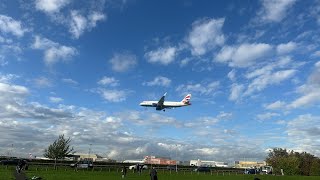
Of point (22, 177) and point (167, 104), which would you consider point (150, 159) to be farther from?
point (22, 177)

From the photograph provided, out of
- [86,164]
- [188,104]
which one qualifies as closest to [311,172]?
[188,104]

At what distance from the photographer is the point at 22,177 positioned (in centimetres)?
1189

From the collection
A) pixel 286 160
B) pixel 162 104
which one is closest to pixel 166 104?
pixel 162 104

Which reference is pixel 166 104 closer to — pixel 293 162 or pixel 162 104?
pixel 162 104

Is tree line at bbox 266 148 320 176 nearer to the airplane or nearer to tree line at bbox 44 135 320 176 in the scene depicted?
tree line at bbox 44 135 320 176

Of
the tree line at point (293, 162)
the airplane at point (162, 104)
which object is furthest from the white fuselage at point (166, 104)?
the tree line at point (293, 162)

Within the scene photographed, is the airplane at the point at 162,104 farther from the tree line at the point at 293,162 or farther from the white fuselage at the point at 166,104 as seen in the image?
Result: the tree line at the point at 293,162

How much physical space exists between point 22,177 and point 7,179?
20701 mm

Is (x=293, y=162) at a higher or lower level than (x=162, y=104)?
lower

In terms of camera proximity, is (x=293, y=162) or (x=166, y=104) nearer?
(x=166, y=104)

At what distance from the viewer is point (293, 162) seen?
122m

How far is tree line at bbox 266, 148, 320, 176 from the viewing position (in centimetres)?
12072

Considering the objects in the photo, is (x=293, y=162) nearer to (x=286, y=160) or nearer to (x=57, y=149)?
(x=286, y=160)

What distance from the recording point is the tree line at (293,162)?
121 meters
